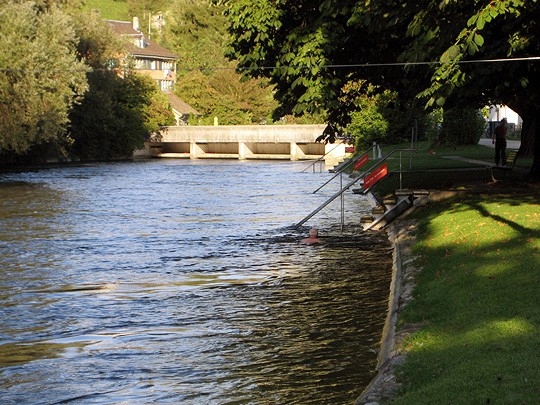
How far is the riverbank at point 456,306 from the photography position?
10516 millimetres

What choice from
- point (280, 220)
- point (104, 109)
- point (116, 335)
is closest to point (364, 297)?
point (116, 335)

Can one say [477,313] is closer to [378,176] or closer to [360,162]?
[378,176]

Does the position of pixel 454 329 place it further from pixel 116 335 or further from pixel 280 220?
pixel 280 220

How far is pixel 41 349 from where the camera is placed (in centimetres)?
1569

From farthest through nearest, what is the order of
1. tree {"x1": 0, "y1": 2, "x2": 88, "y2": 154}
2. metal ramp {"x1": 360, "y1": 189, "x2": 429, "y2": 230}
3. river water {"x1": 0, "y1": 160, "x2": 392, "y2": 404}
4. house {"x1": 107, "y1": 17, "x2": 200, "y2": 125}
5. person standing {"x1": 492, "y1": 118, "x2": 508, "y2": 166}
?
house {"x1": 107, "y1": 17, "x2": 200, "y2": 125}, tree {"x1": 0, "y1": 2, "x2": 88, "y2": 154}, person standing {"x1": 492, "y1": 118, "x2": 508, "y2": 166}, metal ramp {"x1": 360, "y1": 189, "x2": 429, "y2": 230}, river water {"x1": 0, "y1": 160, "x2": 392, "y2": 404}

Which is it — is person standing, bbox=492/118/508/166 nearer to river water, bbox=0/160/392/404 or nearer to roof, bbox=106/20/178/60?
river water, bbox=0/160/392/404

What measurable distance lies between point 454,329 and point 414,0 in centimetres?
1332

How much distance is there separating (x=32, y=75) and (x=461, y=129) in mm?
27479

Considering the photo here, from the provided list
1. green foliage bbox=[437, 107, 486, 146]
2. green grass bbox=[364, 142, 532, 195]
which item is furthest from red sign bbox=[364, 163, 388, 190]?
green foliage bbox=[437, 107, 486, 146]

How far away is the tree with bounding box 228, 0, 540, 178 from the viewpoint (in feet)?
76.7

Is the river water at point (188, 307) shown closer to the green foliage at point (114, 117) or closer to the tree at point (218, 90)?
the green foliage at point (114, 117)

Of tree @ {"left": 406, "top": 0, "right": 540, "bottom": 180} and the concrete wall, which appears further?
the concrete wall

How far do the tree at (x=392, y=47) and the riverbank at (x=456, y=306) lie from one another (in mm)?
3013

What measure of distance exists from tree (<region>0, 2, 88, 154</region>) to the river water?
96.1 ft
